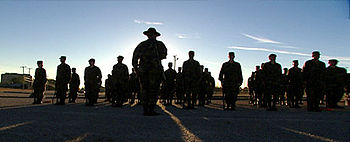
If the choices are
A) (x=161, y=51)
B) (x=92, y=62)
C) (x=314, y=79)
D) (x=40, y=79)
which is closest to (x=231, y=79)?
(x=314, y=79)

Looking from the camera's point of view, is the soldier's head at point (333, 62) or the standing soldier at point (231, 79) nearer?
the standing soldier at point (231, 79)

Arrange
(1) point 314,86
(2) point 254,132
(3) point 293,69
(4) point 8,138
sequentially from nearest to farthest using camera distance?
(4) point 8,138 < (2) point 254,132 < (1) point 314,86 < (3) point 293,69

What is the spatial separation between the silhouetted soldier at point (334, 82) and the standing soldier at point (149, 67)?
844 centimetres

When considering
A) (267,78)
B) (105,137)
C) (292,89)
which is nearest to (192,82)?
(267,78)

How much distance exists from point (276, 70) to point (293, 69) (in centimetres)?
315

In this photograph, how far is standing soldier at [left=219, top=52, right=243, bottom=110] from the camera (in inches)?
361

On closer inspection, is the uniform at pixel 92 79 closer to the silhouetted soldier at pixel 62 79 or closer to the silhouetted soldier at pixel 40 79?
the silhouetted soldier at pixel 62 79

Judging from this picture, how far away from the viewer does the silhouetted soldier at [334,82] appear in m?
11.1

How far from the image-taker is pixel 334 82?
11.2 meters

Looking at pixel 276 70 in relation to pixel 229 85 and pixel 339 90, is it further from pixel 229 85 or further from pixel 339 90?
pixel 339 90

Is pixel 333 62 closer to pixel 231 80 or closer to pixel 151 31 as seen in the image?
pixel 231 80

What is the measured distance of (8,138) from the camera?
10.0 feet

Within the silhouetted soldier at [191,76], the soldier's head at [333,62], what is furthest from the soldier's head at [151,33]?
the soldier's head at [333,62]

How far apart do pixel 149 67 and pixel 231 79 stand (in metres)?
3.89
